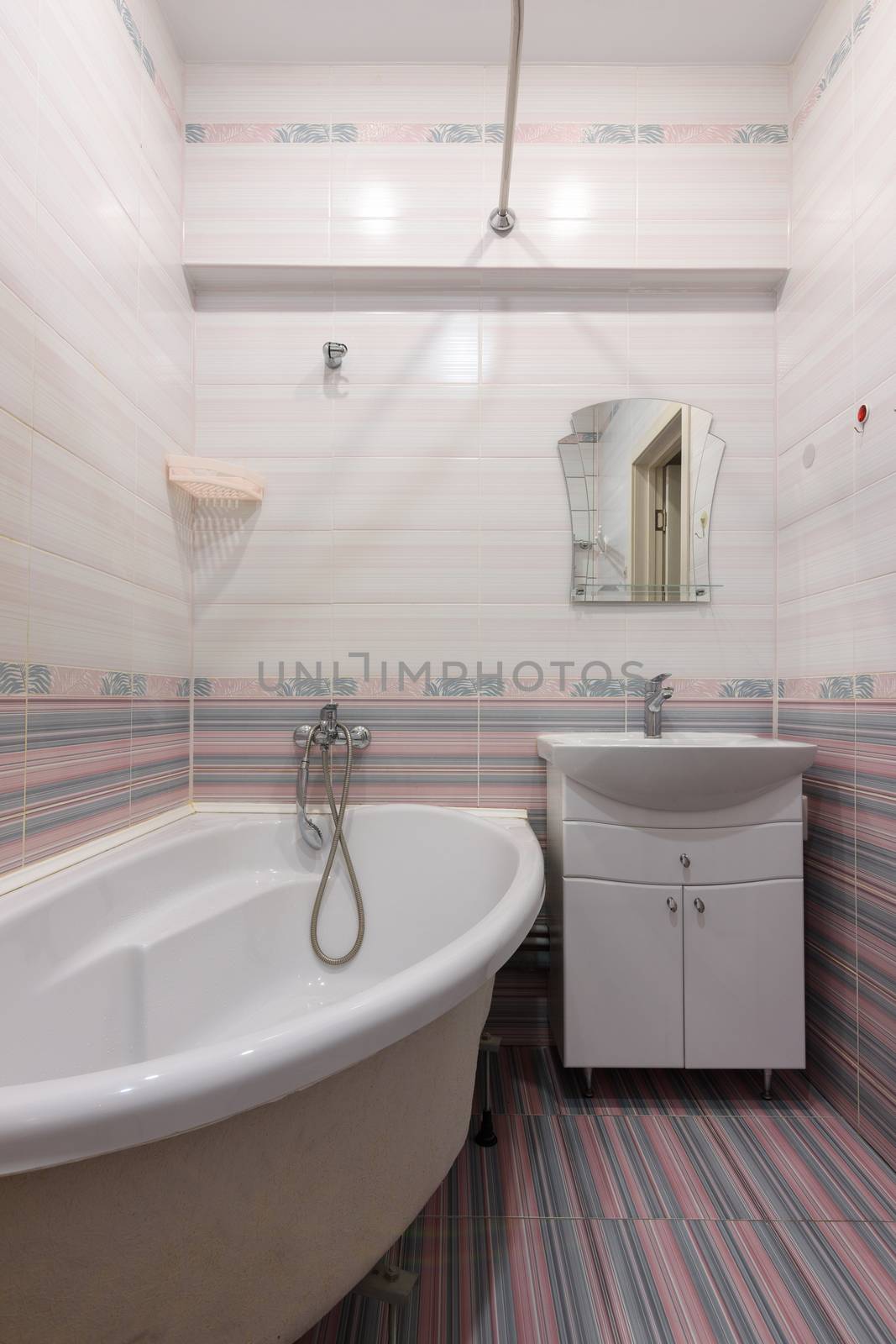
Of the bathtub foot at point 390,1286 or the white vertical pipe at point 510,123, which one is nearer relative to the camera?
the bathtub foot at point 390,1286

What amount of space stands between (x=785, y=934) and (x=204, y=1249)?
136cm

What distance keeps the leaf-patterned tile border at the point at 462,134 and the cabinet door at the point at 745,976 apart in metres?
2.00

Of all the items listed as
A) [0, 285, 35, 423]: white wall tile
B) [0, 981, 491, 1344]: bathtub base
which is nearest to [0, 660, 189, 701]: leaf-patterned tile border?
[0, 285, 35, 423]: white wall tile

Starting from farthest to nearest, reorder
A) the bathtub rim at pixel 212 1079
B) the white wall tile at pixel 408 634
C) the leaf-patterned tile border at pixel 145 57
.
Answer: the white wall tile at pixel 408 634, the leaf-patterned tile border at pixel 145 57, the bathtub rim at pixel 212 1079

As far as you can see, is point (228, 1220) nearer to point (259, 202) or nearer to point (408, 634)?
point (408, 634)

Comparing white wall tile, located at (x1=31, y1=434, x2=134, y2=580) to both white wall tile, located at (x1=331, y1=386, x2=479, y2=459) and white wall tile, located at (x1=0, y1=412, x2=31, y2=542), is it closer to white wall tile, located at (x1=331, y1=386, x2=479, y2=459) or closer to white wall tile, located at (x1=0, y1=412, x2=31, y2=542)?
white wall tile, located at (x1=0, y1=412, x2=31, y2=542)

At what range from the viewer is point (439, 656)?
1.87m

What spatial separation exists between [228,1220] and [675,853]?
1178mm

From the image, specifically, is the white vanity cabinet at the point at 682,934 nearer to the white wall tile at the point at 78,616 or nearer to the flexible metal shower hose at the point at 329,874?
the flexible metal shower hose at the point at 329,874

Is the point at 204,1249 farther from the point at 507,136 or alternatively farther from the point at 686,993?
the point at 507,136

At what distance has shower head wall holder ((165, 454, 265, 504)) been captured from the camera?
5.49 feet

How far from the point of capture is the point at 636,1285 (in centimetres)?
104

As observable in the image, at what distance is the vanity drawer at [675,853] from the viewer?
59.9 inches

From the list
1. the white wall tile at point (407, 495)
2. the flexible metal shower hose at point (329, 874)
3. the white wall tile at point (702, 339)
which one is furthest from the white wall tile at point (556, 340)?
the flexible metal shower hose at point (329, 874)
